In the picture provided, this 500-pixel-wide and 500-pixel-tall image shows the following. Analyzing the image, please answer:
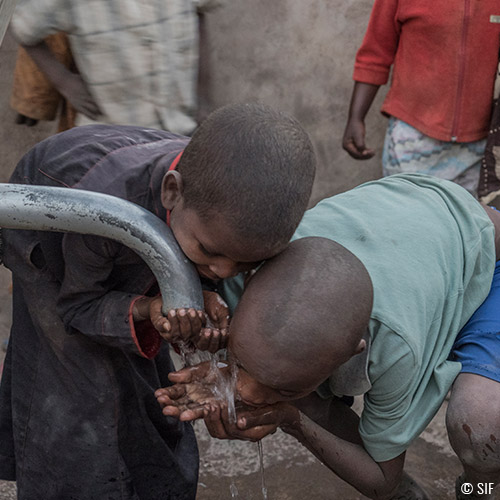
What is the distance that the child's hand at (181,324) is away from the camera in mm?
1488

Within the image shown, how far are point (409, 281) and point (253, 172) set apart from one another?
543 mm

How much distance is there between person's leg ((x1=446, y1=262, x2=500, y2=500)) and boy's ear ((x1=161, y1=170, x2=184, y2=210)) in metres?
0.87

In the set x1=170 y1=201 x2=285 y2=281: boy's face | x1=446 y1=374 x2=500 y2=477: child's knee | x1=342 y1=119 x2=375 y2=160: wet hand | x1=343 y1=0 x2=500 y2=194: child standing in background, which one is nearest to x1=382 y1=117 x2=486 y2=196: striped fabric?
x1=343 y1=0 x2=500 y2=194: child standing in background

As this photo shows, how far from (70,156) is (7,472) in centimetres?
96

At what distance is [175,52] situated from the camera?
2.66 m

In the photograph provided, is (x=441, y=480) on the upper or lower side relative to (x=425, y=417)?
lower

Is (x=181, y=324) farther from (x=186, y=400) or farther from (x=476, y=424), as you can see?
(x=476, y=424)

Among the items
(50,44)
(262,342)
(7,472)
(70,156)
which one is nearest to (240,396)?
(262,342)

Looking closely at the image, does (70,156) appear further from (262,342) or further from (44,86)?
(44,86)

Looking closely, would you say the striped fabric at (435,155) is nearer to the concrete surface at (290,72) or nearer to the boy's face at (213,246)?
the concrete surface at (290,72)

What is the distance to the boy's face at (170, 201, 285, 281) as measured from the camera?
1.44m

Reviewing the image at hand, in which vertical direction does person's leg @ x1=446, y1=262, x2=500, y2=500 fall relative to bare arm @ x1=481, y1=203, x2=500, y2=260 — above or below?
below

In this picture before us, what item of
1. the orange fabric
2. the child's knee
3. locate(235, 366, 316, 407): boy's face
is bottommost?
the child's knee

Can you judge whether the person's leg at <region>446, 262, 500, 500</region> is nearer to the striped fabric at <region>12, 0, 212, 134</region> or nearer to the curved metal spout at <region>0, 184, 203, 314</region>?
the curved metal spout at <region>0, 184, 203, 314</region>
